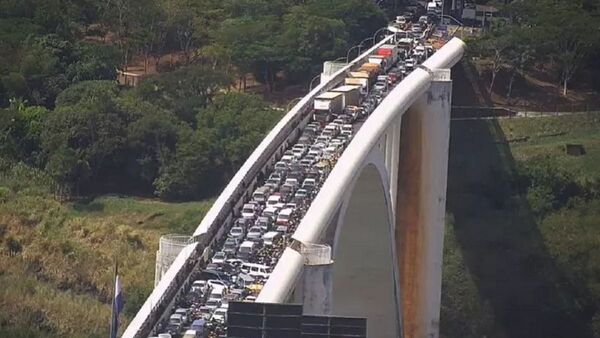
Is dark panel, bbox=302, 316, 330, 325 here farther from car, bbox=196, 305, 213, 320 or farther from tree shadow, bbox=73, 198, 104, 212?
tree shadow, bbox=73, 198, 104, 212

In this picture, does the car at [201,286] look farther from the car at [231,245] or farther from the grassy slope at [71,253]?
the grassy slope at [71,253]

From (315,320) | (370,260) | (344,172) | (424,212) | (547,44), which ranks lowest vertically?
(424,212)

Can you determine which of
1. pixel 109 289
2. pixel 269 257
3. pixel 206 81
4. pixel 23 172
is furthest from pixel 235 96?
pixel 269 257

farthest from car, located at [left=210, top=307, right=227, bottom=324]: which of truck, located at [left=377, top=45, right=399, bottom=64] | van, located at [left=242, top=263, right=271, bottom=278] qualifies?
truck, located at [left=377, top=45, right=399, bottom=64]

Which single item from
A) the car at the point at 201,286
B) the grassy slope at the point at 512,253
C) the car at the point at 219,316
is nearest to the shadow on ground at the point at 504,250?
the grassy slope at the point at 512,253

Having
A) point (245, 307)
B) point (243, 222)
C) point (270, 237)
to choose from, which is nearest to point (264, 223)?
point (243, 222)

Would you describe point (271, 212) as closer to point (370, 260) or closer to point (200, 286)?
point (200, 286)
